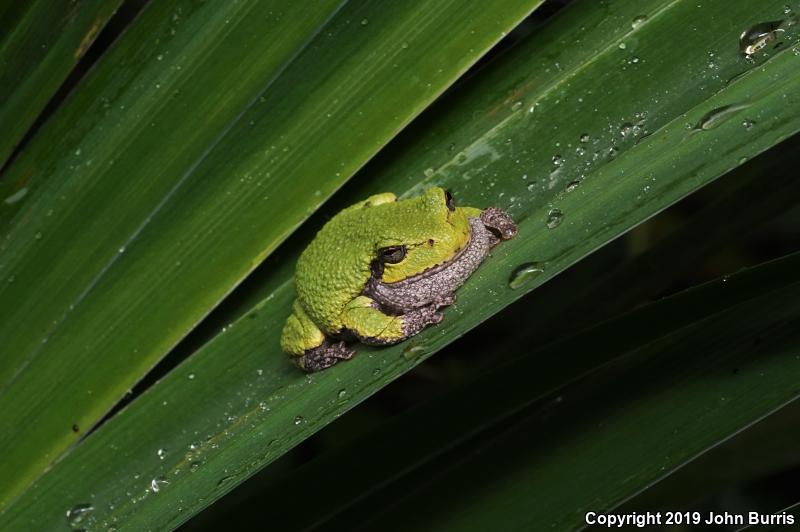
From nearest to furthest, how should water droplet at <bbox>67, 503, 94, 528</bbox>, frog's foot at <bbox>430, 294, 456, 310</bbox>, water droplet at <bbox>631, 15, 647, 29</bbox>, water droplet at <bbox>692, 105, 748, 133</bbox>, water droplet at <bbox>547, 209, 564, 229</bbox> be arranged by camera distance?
1. water droplet at <bbox>692, 105, 748, 133</bbox>
2. water droplet at <bbox>547, 209, 564, 229</bbox>
3. water droplet at <bbox>631, 15, 647, 29</bbox>
4. water droplet at <bbox>67, 503, 94, 528</bbox>
5. frog's foot at <bbox>430, 294, 456, 310</bbox>

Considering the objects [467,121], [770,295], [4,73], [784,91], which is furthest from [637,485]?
[4,73]

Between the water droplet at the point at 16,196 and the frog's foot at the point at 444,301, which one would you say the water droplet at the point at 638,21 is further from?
the water droplet at the point at 16,196

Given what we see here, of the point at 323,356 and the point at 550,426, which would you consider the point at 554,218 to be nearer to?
the point at 550,426

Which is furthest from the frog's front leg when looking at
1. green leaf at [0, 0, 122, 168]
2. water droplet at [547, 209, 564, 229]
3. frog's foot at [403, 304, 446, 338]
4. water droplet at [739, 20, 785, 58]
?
green leaf at [0, 0, 122, 168]

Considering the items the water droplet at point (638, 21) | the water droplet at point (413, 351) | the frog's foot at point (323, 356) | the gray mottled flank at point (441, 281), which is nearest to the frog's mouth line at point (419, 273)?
the gray mottled flank at point (441, 281)

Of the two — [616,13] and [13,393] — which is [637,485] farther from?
Result: [13,393]

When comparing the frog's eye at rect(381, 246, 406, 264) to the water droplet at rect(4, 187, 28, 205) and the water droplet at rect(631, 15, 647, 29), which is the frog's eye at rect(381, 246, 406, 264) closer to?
the water droplet at rect(631, 15, 647, 29)

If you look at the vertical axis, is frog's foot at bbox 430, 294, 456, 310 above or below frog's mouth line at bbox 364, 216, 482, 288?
below

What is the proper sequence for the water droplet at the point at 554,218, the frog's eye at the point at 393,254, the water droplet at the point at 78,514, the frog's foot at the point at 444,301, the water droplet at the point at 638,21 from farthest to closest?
the frog's eye at the point at 393,254
the frog's foot at the point at 444,301
the water droplet at the point at 78,514
the water droplet at the point at 638,21
the water droplet at the point at 554,218
